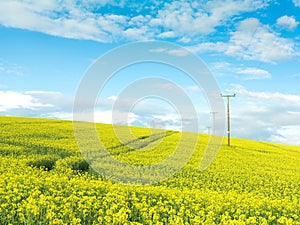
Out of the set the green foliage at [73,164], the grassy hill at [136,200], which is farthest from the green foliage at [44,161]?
the green foliage at [73,164]

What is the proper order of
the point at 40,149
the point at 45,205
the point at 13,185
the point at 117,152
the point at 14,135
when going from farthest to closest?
the point at 14,135
the point at 117,152
the point at 40,149
the point at 13,185
the point at 45,205

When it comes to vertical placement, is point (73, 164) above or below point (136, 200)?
A: above

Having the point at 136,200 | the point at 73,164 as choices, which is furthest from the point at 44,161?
the point at 136,200

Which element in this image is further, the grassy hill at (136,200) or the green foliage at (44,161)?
the green foliage at (44,161)

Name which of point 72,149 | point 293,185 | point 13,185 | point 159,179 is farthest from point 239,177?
point 13,185

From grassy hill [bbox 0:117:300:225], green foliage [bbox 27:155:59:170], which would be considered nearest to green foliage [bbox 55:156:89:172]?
grassy hill [bbox 0:117:300:225]

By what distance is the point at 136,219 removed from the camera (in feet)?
35.9

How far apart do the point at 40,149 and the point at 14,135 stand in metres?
8.80

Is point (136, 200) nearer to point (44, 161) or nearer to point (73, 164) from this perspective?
point (73, 164)

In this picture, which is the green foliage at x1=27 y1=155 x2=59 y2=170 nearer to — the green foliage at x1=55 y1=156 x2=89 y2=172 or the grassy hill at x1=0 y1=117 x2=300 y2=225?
the grassy hill at x1=0 y1=117 x2=300 y2=225

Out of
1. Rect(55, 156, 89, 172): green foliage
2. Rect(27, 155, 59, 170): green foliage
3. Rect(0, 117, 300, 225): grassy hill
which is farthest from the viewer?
Rect(27, 155, 59, 170): green foliage

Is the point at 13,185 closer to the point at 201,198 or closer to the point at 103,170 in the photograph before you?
the point at 201,198

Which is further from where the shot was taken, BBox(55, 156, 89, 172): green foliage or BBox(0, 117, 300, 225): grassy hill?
BBox(55, 156, 89, 172): green foliage

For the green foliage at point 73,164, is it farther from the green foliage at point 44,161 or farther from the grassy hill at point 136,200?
the green foliage at point 44,161
